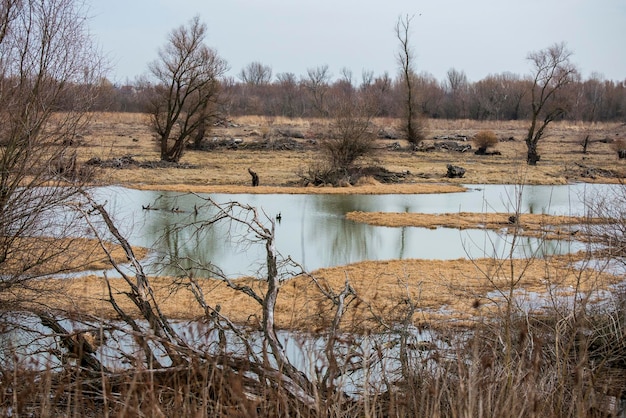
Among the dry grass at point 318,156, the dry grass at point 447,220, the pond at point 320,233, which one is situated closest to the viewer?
the pond at point 320,233

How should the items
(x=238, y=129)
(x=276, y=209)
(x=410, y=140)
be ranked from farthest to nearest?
(x=238, y=129) → (x=410, y=140) → (x=276, y=209)

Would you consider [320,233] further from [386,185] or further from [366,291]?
[386,185]

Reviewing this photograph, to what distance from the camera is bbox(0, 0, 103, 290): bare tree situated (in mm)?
9008

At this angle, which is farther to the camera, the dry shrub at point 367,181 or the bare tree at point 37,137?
the dry shrub at point 367,181

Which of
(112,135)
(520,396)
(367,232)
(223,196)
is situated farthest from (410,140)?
(520,396)

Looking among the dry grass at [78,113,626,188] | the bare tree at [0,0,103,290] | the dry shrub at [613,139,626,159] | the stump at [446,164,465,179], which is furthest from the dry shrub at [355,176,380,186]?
the bare tree at [0,0,103,290]

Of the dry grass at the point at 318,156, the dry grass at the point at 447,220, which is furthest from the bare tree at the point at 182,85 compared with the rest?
the dry grass at the point at 447,220

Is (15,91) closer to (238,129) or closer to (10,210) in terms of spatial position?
(10,210)

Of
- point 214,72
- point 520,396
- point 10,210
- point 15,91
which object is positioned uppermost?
point 214,72

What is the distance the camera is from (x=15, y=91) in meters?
9.36

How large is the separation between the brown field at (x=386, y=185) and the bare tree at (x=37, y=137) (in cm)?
55

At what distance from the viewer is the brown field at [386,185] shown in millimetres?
9961

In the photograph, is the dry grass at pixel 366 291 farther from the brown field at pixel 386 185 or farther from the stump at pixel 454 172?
the stump at pixel 454 172

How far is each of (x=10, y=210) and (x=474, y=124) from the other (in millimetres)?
59863
